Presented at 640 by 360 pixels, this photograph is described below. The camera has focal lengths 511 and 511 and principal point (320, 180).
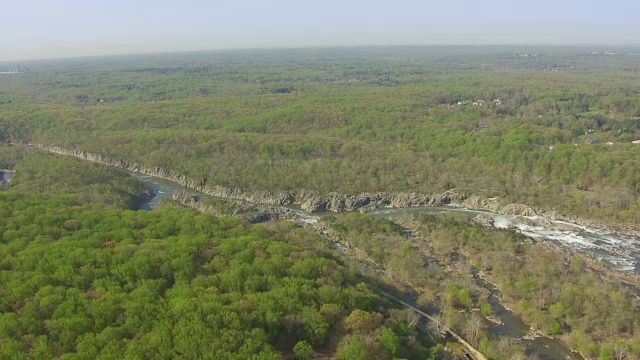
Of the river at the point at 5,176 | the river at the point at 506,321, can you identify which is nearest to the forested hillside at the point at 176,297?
the river at the point at 506,321

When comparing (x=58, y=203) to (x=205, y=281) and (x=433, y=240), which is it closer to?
(x=205, y=281)

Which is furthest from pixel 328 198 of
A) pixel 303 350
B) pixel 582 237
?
pixel 303 350

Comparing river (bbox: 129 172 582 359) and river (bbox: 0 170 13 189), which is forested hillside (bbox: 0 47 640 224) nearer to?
river (bbox: 129 172 582 359)

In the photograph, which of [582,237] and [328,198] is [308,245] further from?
[582,237]

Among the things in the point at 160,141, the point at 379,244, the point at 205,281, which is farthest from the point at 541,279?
the point at 160,141

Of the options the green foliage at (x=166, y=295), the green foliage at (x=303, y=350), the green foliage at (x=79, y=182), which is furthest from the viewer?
the green foliage at (x=79, y=182)

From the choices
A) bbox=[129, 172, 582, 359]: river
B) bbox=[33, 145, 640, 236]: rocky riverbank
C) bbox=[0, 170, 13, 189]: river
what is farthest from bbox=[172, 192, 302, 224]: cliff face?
bbox=[0, 170, 13, 189]: river

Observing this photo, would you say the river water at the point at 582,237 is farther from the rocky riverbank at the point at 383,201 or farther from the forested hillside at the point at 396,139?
the forested hillside at the point at 396,139

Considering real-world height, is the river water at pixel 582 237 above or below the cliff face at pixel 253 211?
below

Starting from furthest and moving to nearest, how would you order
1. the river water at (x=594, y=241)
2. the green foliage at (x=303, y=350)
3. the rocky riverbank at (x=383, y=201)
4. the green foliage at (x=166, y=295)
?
the rocky riverbank at (x=383, y=201)
the river water at (x=594, y=241)
the green foliage at (x=303, y=350)
the green foliage at (x=166, y=295)
